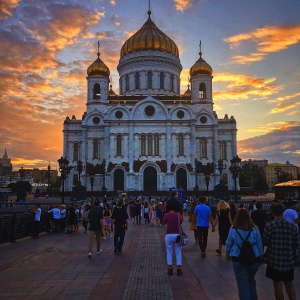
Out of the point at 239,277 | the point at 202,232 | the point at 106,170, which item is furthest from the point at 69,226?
the point at 106,170

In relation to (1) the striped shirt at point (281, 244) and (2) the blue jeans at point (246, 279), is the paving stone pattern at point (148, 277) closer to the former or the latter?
(2) the blue jeans at point (246, 279)

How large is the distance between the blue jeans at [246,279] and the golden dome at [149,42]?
65733mm

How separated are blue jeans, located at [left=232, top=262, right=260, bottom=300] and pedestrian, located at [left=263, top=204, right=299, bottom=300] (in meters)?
0.26

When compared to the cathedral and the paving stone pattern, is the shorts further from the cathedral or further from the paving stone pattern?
the cathedral

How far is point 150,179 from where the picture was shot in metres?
59.3

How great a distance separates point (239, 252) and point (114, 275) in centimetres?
435

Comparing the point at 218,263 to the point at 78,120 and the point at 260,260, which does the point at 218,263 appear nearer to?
the point at 260,260

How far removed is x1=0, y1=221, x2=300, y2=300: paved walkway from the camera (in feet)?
25.0

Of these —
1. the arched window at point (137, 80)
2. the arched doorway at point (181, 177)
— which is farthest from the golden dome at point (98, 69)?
the arched doorway at point (181, 177)

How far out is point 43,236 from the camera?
18.3 meters

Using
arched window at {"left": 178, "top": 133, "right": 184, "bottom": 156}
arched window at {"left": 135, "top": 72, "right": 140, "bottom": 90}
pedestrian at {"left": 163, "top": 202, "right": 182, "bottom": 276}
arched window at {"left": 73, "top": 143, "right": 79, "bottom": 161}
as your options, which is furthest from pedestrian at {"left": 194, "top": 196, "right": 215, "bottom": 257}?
arched window at {"left": 135, "top": 72, "right": 140, "bottom": 90}

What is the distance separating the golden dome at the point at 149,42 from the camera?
68.4 meters

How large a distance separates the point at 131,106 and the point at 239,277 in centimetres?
5845

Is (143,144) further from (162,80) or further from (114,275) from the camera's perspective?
(114,275)
